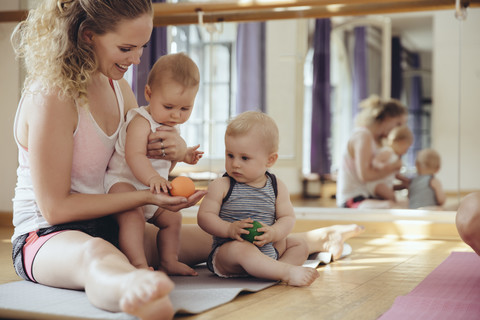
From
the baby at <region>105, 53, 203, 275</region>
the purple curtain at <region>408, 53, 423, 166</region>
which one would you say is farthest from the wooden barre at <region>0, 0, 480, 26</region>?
the purple curtain at <region>408, 53, 423, 166</region>

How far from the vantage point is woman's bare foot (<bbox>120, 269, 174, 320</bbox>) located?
103 cm

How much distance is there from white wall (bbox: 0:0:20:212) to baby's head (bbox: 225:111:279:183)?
5.70 feet

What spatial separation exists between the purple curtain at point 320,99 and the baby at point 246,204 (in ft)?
14.6

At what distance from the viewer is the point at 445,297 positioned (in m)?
1.44

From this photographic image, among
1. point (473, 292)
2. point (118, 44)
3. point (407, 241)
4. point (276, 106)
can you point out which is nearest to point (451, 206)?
point (407, 241)

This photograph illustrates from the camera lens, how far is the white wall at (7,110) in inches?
122

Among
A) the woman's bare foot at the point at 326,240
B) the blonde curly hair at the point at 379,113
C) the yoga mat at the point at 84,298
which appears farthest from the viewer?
the blonde curly hair at the point at 379,113

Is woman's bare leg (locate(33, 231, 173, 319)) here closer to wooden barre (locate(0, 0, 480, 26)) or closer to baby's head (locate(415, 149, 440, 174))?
wooden barre (locate(0, 0, 480, 26))

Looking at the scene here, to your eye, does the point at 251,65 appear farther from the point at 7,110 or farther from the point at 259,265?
the point at 259,265

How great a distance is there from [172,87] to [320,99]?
15.3 ft

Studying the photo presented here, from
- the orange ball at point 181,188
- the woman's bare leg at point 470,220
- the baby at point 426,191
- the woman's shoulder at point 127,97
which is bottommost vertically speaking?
the baby at point 426,191

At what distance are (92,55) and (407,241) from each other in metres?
1.80

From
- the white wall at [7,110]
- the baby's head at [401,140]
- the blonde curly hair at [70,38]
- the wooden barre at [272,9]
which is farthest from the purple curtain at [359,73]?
the blonde curly hair at [70,38]

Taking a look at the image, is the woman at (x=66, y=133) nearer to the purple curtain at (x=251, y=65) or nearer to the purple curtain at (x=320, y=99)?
the purple curtain at (x=251, y=65)
